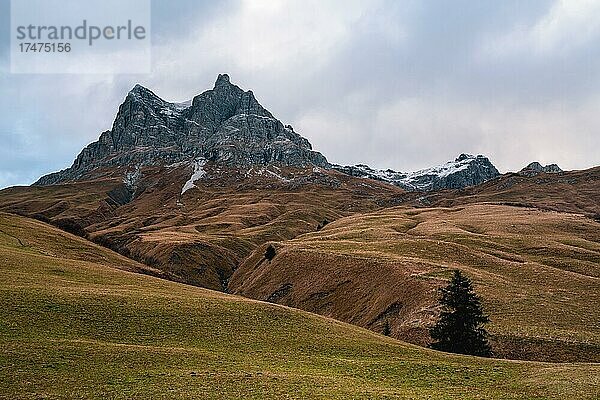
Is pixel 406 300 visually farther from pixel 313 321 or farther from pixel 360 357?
pixel 360 357

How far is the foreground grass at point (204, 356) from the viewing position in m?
32.3

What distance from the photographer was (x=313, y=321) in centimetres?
5519

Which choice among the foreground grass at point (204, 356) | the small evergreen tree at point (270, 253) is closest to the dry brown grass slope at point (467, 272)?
the small evergreen tree at point (270, 253)

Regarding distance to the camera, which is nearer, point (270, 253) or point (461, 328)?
point (461, 328)

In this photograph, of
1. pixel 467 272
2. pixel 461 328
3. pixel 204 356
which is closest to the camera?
pixel 204 356

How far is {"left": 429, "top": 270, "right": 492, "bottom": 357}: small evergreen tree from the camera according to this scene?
56.1 metres

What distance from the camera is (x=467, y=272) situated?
271 ft

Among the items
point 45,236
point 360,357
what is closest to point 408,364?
point 360,357

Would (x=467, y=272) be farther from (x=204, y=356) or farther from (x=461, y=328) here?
(x=204, y=356)

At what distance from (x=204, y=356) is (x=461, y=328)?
3162 cm

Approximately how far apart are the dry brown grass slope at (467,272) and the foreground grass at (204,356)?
50.9 feet

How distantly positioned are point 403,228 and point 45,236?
93.7m

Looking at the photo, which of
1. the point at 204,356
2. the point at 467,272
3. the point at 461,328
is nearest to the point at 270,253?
the point at 467,272

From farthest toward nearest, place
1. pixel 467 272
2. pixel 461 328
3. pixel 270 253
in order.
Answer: pixel 270 253 → pixel 467 272 → pixel 461 328
